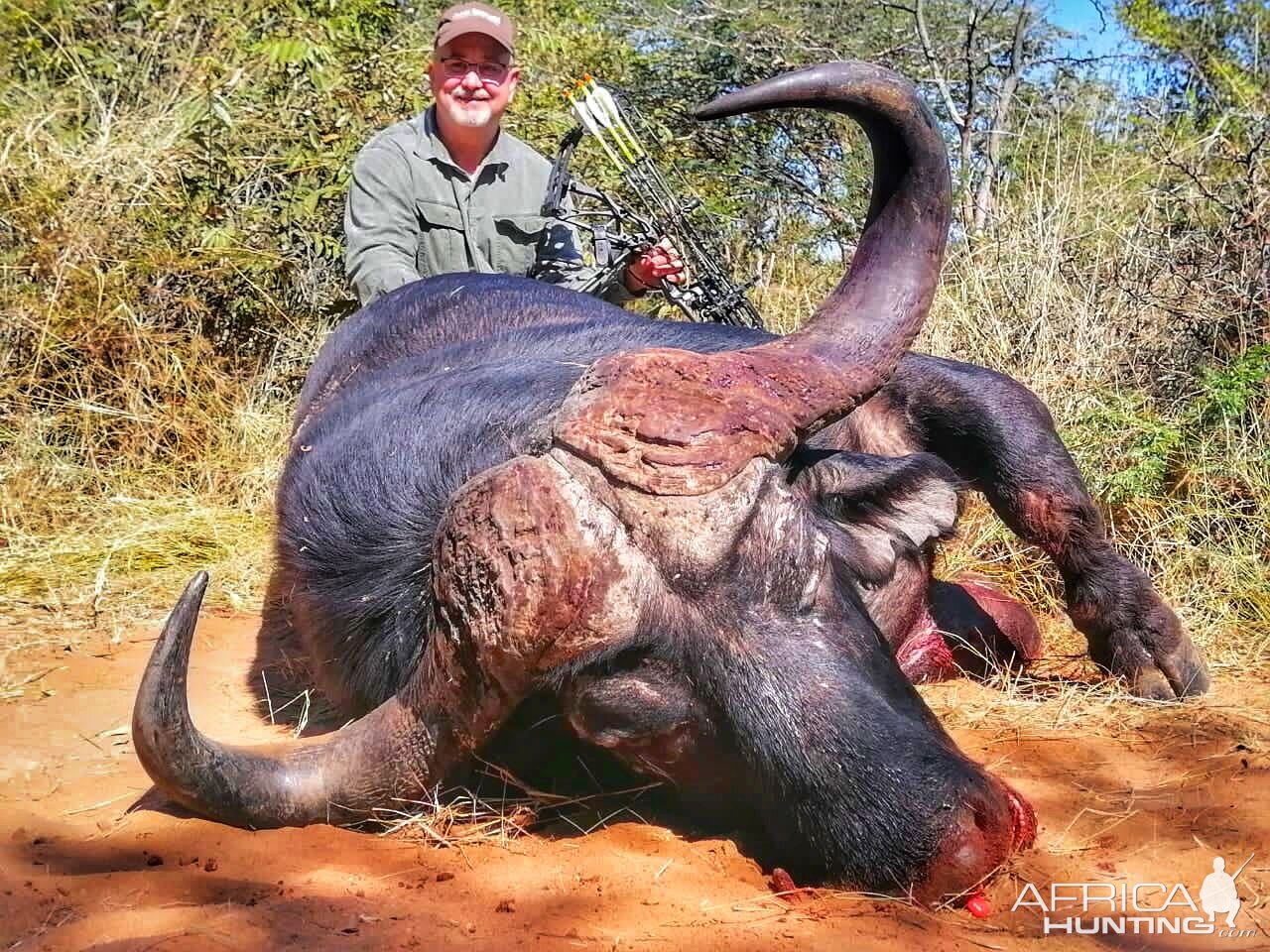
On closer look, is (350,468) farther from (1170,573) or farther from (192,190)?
(192,190)

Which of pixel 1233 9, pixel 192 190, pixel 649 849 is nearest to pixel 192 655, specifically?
pixel 649 849

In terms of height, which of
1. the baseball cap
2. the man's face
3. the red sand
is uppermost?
the baseball cap

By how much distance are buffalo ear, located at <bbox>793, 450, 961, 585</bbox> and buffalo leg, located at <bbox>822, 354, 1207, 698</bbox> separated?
38.7 inches

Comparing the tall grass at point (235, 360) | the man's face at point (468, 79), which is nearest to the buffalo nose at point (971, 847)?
the tall grass at point (235, 360)

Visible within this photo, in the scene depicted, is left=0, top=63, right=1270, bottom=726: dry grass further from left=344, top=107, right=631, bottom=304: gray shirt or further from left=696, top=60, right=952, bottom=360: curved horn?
left=696, top=60, right=952, bottom=360: curved horn

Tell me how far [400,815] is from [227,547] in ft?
10.2

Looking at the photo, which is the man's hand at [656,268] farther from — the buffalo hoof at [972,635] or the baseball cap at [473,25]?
the buffalo hoof at [972,635]

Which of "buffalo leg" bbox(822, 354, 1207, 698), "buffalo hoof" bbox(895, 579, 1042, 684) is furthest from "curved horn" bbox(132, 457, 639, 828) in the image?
"buffalo hoof" bbox(895, 579, 1042, 684)

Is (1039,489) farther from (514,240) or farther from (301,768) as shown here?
(514,240)

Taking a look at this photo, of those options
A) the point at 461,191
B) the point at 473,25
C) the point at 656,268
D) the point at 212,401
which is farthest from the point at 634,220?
the point at 212,401

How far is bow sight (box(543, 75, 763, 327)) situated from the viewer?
6.01 metres

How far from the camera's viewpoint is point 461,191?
6391 mm

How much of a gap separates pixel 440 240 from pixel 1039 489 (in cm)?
325

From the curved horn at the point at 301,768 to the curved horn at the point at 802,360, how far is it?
0.76 m
